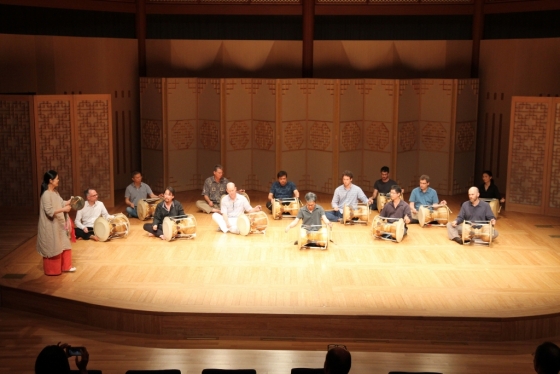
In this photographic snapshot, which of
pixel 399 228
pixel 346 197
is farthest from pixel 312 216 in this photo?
pixel 346 197

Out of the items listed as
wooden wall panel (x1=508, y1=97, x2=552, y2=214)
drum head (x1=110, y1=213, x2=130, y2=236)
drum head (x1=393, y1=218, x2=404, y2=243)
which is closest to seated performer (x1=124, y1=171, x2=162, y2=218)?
drum head (x1=110, y1=213, x2=130, y2=236)

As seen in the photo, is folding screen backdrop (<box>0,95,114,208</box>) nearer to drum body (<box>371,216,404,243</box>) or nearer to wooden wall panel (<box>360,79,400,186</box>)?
wooden wall panel (<box>360,79,400,186</box>)

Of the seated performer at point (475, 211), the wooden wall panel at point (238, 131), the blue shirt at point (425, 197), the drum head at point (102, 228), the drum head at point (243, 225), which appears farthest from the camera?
the wooden wall panel at point (238, 131)

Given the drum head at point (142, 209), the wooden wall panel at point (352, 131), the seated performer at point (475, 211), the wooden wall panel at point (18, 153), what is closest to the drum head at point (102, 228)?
the drum head at point (142, 209)

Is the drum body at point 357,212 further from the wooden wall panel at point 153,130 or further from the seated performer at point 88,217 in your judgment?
the wooden wall panel at point 153,130

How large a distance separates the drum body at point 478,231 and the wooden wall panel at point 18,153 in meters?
7.02

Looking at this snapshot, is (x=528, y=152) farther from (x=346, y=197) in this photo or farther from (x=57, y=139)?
(x=57, y=139)

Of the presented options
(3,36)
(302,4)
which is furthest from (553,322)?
(3,36)

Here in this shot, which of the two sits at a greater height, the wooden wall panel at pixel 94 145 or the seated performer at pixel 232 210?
the wooden wall panel at pixel 94 145

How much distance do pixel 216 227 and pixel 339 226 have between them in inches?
77.5

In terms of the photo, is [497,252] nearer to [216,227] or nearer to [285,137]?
[216,227]

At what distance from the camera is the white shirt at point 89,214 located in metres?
10.1

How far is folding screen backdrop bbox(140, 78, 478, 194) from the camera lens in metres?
13.6

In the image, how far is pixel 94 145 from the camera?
1222cm
